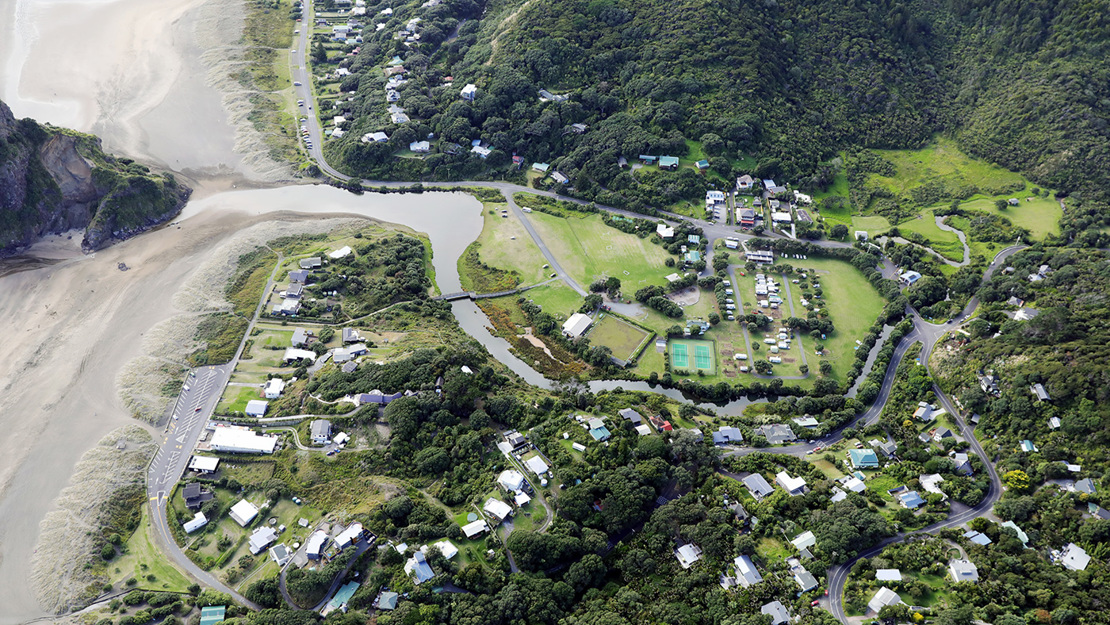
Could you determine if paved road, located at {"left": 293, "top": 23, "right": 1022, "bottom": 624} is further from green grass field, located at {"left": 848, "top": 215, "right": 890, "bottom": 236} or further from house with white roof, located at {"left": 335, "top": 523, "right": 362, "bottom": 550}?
house with white roof, located at {"left": 335, "top": 523, "right": 362, "bottom": 550}

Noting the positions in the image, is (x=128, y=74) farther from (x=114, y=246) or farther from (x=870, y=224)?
(x=870, y=224)

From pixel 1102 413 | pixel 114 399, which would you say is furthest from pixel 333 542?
pixel 1102 413

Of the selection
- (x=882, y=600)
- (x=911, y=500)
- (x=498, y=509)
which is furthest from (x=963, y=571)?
(x=498, y=509)

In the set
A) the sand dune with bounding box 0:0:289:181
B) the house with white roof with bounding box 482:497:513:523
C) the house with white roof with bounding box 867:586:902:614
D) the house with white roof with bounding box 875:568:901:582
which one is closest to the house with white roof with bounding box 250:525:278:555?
the house with white roof with bounding box 482:497:513:523

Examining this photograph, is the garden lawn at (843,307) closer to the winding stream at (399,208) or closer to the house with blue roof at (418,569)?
the winding stream at (399,208)

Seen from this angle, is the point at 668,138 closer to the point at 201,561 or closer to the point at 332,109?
the point at 332,109

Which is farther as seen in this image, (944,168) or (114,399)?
(944,168)
